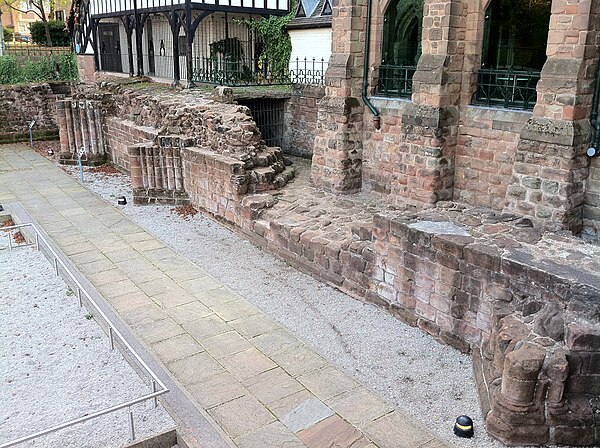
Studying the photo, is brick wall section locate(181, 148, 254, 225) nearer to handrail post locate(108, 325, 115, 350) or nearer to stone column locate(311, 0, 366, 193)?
stone column locate(311, 0, 366, 193)

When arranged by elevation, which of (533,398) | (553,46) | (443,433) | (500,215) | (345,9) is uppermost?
(345,9)

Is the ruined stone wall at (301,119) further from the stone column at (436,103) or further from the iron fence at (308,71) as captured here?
the stone column at (436,103)

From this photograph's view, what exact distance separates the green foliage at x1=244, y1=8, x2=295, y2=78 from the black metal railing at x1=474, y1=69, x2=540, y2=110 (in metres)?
10.5

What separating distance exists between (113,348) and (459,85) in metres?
6.97

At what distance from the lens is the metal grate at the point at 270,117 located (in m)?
16.3

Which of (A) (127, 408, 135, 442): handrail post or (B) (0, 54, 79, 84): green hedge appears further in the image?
(B) (0, 54, 79, 84): green hedge

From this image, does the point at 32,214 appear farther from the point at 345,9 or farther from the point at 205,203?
the point at 345,9

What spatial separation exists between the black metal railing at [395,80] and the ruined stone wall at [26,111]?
16.3 metres

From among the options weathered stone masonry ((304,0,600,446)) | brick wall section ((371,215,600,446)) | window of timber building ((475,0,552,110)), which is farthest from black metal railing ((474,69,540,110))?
brick wall section ((371,215,600,446))

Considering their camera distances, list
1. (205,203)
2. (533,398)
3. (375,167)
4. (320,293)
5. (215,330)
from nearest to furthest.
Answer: (533,398)
(215,330)
(320,293)
(375,167)
(205,203)

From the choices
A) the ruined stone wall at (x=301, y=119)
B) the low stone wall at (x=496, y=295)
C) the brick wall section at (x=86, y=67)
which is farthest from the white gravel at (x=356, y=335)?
the brick wall section at (x=86, y=67)

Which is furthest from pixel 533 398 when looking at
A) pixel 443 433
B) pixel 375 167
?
pixel 375 167

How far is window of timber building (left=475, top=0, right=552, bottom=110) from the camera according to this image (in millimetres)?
9039

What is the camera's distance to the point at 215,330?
301 inches
